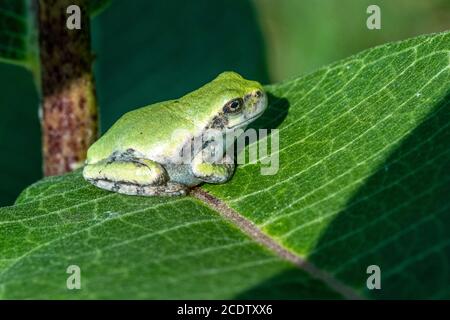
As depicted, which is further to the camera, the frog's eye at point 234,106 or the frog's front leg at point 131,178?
the frog's eye at point 234,106

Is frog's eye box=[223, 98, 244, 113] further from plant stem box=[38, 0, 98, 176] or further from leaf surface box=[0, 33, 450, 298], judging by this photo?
plant stem box=[38, 0, 98, 176]

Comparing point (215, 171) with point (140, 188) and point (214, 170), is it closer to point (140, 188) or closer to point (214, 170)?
point (214, 170)

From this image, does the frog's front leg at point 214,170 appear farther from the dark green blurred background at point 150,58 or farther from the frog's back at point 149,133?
the dark green blurred background at point 150,58

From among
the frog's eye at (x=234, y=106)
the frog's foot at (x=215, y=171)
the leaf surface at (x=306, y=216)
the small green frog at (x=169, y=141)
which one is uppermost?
the frog's eye at (x=234, y=106)

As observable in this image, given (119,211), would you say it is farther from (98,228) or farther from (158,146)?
(158,146)

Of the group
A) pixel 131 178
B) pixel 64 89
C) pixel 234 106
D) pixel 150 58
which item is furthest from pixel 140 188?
pixel 150 58

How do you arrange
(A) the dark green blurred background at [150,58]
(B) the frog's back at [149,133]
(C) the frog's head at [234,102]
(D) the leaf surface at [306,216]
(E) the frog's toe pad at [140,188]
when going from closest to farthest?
(D) the leaf surface at [306,216] → (E) the frog's toe pad at [140,188] → (B) the frog's back at [149,133] → (C) the frog's head at [234,102] → (A) the dark green blurred background at [150,58]

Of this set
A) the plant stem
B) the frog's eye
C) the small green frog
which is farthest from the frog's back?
the frog's eye

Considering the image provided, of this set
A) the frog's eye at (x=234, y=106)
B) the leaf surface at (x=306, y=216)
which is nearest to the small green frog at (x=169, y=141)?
the frog's eye at (x=234, y=106)
